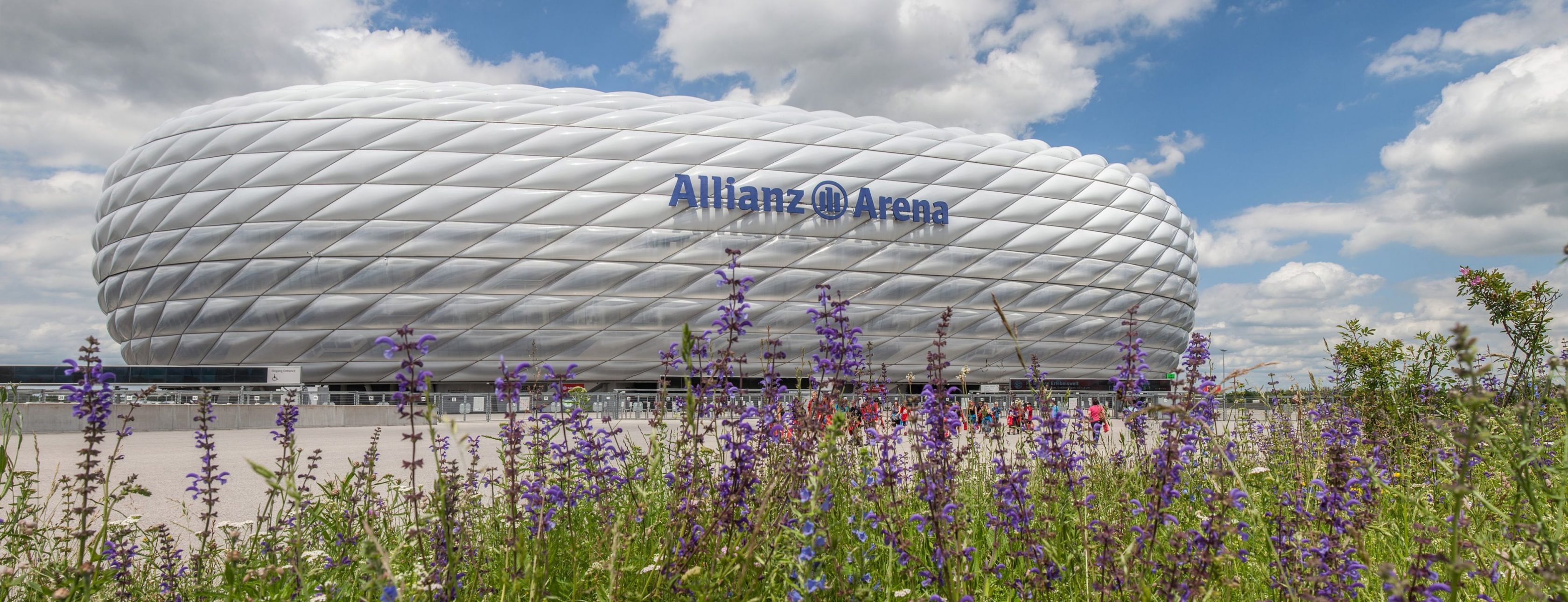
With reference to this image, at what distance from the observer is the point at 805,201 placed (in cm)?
3475

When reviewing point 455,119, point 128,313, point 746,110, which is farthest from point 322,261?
point 746,110

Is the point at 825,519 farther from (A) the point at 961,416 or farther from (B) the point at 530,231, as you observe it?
(B) the point at 530,231

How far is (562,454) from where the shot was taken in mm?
2934

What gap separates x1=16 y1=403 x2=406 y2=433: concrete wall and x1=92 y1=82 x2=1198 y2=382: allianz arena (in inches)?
329

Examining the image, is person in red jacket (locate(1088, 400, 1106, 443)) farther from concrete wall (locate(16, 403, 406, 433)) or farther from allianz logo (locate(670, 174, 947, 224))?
allianz logo (locate(670, 174, 947, 224))

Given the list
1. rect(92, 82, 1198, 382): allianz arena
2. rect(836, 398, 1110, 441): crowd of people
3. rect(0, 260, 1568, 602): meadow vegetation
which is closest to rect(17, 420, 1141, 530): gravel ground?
rect(0, 260, 1568, 602): meadow vegetation

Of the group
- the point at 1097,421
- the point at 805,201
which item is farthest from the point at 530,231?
the point at 1097,421

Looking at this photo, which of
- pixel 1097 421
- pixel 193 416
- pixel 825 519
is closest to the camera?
pixel 825 519

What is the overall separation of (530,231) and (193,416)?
20.3 meters

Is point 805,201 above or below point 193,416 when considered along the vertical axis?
above

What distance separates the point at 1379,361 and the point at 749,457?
8.66 meters

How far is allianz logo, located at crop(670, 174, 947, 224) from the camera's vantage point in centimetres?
3322

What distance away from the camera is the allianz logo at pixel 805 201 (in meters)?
33.2

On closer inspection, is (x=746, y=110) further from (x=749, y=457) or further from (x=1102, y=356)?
(x=749, y=457)
